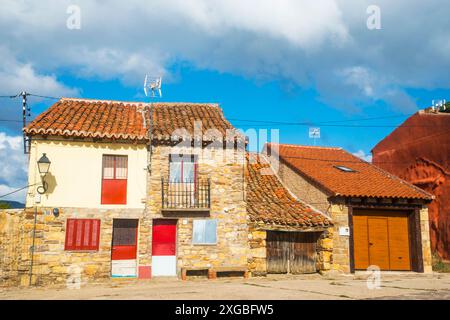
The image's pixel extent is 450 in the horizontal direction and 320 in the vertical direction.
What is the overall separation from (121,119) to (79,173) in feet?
9.91

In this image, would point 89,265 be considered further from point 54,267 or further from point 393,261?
point 393,261

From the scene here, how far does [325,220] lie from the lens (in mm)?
17797

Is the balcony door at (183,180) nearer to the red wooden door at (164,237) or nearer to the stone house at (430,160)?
the red wooden door at (164,237)

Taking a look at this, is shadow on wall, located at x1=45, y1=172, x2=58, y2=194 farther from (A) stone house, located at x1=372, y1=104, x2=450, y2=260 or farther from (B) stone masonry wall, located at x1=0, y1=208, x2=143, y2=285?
(A) stone house, located at x1=372, y1=104, x2=450, y2=260

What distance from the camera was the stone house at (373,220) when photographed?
1781 cm

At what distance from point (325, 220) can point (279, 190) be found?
10.5ft

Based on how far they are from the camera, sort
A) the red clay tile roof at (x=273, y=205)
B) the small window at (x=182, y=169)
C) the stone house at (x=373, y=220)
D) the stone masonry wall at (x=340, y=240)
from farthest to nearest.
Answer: the stone house at (x=373, y=220) → the stone masonry wall at (x=340, y=240) → the red clay tile roof at (x=273, y=205) → the small window at (x=182, y=169)

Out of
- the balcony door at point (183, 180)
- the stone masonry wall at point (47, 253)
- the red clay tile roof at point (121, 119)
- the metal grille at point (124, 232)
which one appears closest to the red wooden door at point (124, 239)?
the metal grille at point (124, 232)

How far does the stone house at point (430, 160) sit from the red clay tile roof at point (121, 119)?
10549 mm

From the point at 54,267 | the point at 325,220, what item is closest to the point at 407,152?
the point at 325,220

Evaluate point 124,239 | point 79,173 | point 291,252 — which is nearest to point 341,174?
point 291,252

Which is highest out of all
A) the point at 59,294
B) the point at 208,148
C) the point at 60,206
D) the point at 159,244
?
the point at 208,148

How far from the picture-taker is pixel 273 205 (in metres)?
18.6

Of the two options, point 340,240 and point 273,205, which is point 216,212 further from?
point 340,240
